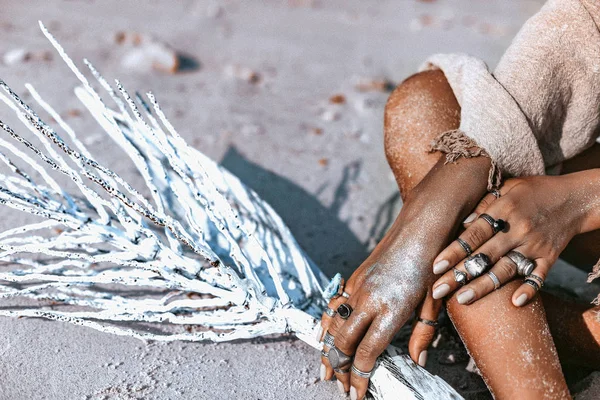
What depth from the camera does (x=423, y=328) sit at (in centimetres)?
160

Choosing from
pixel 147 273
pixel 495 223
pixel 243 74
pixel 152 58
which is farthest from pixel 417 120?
pixel 152 58

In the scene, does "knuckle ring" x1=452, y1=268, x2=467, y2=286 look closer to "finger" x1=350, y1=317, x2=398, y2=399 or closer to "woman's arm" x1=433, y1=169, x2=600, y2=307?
"woman's arm" x1=433, y1=169, x2=600, y2=307

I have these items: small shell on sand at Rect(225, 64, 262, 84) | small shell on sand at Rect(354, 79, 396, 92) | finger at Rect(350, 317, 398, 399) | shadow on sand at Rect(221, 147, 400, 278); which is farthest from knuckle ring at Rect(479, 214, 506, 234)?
small shell on sand at Rect(225, 64, 262, 84)

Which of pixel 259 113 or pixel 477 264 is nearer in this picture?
pixel 477 264

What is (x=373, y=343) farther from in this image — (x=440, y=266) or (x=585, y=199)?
(x=585, y=199)

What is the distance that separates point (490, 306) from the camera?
155 cm

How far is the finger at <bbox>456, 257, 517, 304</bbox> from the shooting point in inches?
60.3

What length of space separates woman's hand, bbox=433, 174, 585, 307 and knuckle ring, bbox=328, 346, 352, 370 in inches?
10.7

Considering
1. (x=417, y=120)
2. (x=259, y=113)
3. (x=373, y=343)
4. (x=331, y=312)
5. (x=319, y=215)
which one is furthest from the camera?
(x=259, y=113)

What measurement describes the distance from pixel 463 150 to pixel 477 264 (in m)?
0.35

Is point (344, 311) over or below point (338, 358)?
over

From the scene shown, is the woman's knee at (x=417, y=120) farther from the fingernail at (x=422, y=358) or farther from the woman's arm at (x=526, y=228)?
the fingernail at (x=422, y=358)

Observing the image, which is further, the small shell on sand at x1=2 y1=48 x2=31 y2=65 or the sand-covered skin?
the small shell on sand at x1=2 y1=48 x2=31 y2=65

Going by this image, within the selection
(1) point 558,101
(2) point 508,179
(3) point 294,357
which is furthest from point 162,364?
(1) point 558,101
